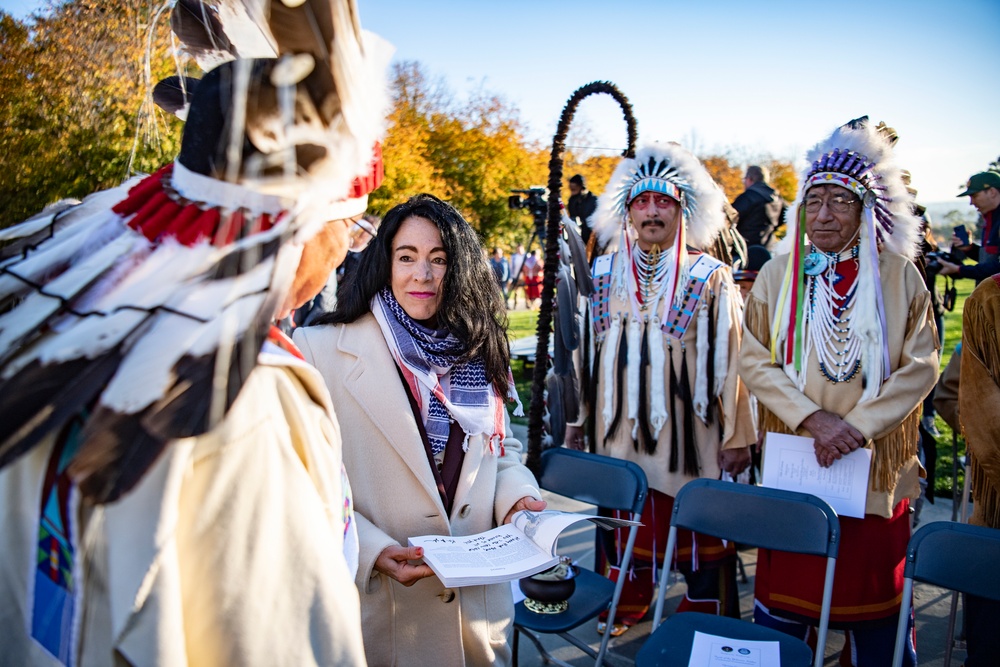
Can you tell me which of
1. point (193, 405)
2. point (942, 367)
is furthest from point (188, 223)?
point (942, 367)

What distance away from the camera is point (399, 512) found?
1.87m

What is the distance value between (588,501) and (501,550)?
105cm

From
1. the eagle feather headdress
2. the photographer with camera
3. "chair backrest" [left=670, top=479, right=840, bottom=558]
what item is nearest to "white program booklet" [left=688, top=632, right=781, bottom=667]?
"chair backrest" [left=670, top=479, right=840, bottom=558]

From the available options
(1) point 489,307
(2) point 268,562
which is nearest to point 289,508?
(2) point 268,562

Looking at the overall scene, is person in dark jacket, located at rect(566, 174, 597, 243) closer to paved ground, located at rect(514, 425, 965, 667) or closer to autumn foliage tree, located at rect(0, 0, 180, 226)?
paved ground, located at rect(514, 425, 965, 667)

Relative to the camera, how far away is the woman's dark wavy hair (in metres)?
2.06

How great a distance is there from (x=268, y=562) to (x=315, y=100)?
686mm

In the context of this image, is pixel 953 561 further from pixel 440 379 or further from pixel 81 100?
pixel 81 100

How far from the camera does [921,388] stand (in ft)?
8.46

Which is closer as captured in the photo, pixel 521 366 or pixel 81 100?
pixel 81 100

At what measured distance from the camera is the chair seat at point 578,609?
7.78 ft

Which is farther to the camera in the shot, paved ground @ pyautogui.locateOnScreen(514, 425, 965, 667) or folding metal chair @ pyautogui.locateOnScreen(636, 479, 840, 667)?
paved ground @ pyautogui.locateOnScreen(514, 425, 965, 667)

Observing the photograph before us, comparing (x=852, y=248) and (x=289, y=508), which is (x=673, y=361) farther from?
(x=289, y=508)

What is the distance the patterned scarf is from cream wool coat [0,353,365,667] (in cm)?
91
